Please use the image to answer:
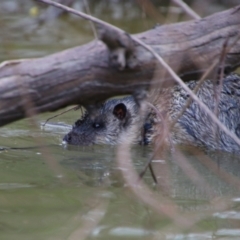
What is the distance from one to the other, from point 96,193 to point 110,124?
2978 millimetres

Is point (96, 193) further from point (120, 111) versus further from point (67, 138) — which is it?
point (120, 111)

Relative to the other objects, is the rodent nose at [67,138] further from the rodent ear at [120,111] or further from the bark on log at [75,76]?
the bark on log at [75,76]

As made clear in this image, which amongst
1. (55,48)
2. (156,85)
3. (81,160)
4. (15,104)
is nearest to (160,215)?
(156,85)

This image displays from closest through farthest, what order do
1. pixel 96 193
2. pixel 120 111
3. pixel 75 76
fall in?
1. pixel 75 76
2. pixel 96 193
3. pixel 120 111

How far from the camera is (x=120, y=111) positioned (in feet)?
28.8

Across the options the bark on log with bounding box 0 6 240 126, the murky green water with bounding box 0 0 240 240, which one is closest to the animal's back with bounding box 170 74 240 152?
the murky green water with bounding box 0 0 240 240

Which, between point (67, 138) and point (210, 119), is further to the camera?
point (67, 138)

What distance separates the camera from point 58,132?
8.86m

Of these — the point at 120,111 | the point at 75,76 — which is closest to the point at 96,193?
the point at 75,76

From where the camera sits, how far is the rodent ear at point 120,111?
8.73m

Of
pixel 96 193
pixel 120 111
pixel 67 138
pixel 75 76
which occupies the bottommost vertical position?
pixel 96 193

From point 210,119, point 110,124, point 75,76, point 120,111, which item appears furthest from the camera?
point 110,124

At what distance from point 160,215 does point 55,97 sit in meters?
1.16

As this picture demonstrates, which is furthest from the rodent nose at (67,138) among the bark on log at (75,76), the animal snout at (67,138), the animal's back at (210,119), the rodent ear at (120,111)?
the bark on log at (75,76)
